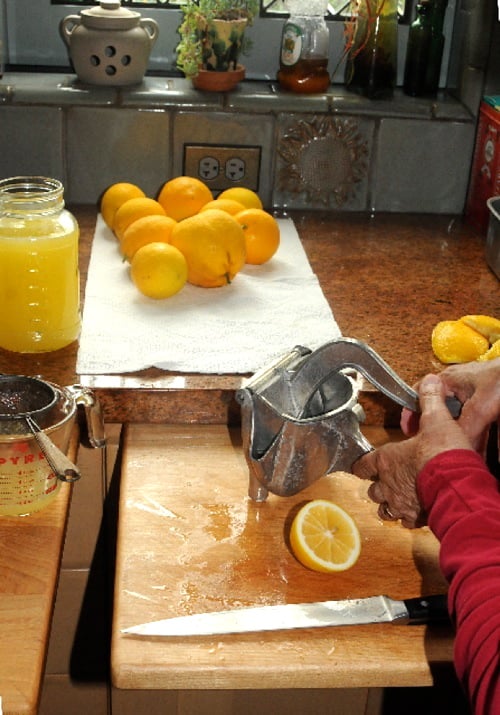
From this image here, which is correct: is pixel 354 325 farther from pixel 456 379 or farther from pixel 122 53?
pixel 122 53

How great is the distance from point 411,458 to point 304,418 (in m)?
0.13

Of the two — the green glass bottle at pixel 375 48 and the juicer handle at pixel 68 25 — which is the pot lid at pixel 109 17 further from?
the green glass bottle at pixel 375 48

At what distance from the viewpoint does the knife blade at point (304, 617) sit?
828 millimetres

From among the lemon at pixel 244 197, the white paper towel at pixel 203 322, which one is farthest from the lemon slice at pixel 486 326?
the lemon at pixel 244 197

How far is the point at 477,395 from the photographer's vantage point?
97 centimetres

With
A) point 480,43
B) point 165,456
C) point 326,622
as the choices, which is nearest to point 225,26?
point 480,43

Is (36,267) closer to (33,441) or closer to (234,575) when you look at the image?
(33,441)

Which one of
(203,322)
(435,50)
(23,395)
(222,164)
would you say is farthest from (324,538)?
(435,50)

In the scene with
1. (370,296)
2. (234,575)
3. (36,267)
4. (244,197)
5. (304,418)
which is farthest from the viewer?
(244,197)

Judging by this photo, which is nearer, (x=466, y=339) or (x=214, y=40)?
(x=466, y=339)

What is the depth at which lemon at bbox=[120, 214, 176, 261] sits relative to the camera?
4.53 feet

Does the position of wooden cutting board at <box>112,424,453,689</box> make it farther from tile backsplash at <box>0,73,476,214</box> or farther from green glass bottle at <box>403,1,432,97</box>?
green glass bottle at <box>403,1,432,97</box>

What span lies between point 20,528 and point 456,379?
1.58 ft

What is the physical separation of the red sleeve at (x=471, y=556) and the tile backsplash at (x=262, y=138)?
0.99 m
